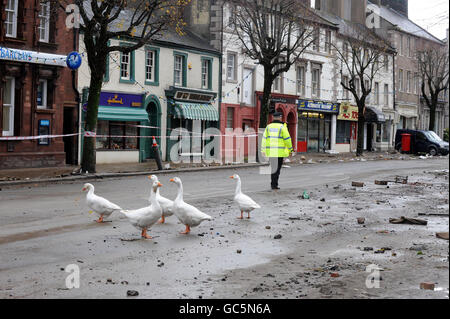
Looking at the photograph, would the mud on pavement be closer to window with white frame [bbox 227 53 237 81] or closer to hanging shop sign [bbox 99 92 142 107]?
hanging shop sign [bbox 99 92 142 107]

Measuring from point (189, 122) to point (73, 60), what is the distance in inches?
406

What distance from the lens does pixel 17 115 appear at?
2475cm

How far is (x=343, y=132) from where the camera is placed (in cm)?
5144

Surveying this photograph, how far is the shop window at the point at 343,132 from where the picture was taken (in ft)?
166

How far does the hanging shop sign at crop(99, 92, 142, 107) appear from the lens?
29062 mm

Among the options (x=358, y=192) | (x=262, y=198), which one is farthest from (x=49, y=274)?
(x=358, y=192)

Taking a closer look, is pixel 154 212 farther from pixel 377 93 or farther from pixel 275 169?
pixel 377 93

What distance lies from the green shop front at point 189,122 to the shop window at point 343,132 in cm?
1687

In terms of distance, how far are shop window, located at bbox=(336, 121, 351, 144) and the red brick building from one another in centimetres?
2840

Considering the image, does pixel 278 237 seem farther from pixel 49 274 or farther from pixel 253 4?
pixel 253 4

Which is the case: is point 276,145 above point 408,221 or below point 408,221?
above

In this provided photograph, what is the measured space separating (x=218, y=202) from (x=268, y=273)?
6610 millimetres

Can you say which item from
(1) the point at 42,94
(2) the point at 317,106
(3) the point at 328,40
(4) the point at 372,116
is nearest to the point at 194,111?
(1) the point at 42,94

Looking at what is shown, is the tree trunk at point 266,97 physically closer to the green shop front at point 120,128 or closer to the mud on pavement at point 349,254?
the green shop front at point 120,128
